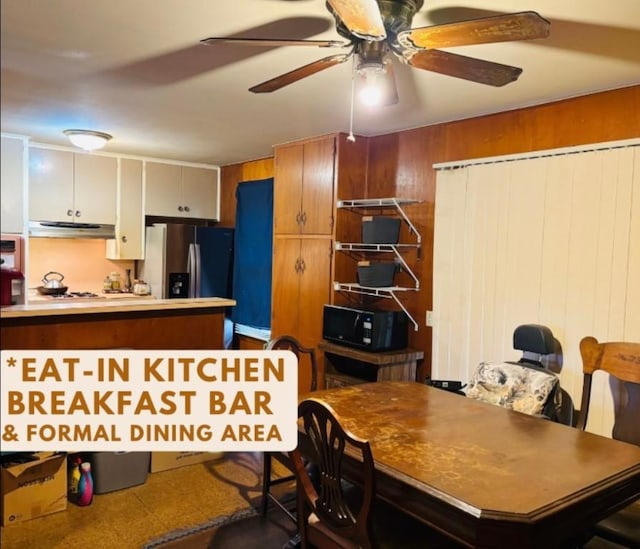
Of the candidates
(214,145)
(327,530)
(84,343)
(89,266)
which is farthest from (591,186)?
(89,266)

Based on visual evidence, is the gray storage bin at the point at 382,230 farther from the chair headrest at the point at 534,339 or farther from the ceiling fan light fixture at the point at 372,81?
the ceiling fan light fixture at the point at 372,81

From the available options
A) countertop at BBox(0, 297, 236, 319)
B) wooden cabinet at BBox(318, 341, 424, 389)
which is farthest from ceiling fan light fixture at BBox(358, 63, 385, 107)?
wooden cabinet at BBox(318, 341, 424, 389)

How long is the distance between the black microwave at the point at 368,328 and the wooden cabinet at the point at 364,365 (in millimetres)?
46

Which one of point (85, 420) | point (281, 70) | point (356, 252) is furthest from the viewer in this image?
point (356, 252)

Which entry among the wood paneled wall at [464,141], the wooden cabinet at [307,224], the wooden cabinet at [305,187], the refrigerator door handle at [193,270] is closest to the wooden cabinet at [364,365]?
the wood paneled wall at [464,141]

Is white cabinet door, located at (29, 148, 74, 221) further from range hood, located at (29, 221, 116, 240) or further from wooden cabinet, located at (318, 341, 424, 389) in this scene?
wooden cabinet, located at (318, 341, 424, 389)

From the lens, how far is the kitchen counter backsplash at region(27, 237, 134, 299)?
485 cm

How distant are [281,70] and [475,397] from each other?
1883 mm

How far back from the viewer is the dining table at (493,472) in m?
1.39

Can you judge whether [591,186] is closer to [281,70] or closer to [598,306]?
[598,306]

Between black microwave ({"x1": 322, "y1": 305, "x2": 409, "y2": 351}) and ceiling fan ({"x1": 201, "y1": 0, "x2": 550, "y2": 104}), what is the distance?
1.62 meters

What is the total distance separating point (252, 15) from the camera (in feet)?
6.31

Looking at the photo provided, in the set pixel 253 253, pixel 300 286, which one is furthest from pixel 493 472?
pixel 253 253

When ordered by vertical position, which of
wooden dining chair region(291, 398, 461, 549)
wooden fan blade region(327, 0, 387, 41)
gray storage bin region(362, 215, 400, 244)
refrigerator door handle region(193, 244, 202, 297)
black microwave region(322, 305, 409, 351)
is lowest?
wooden dining chair region(291, 398, 461, 549)
